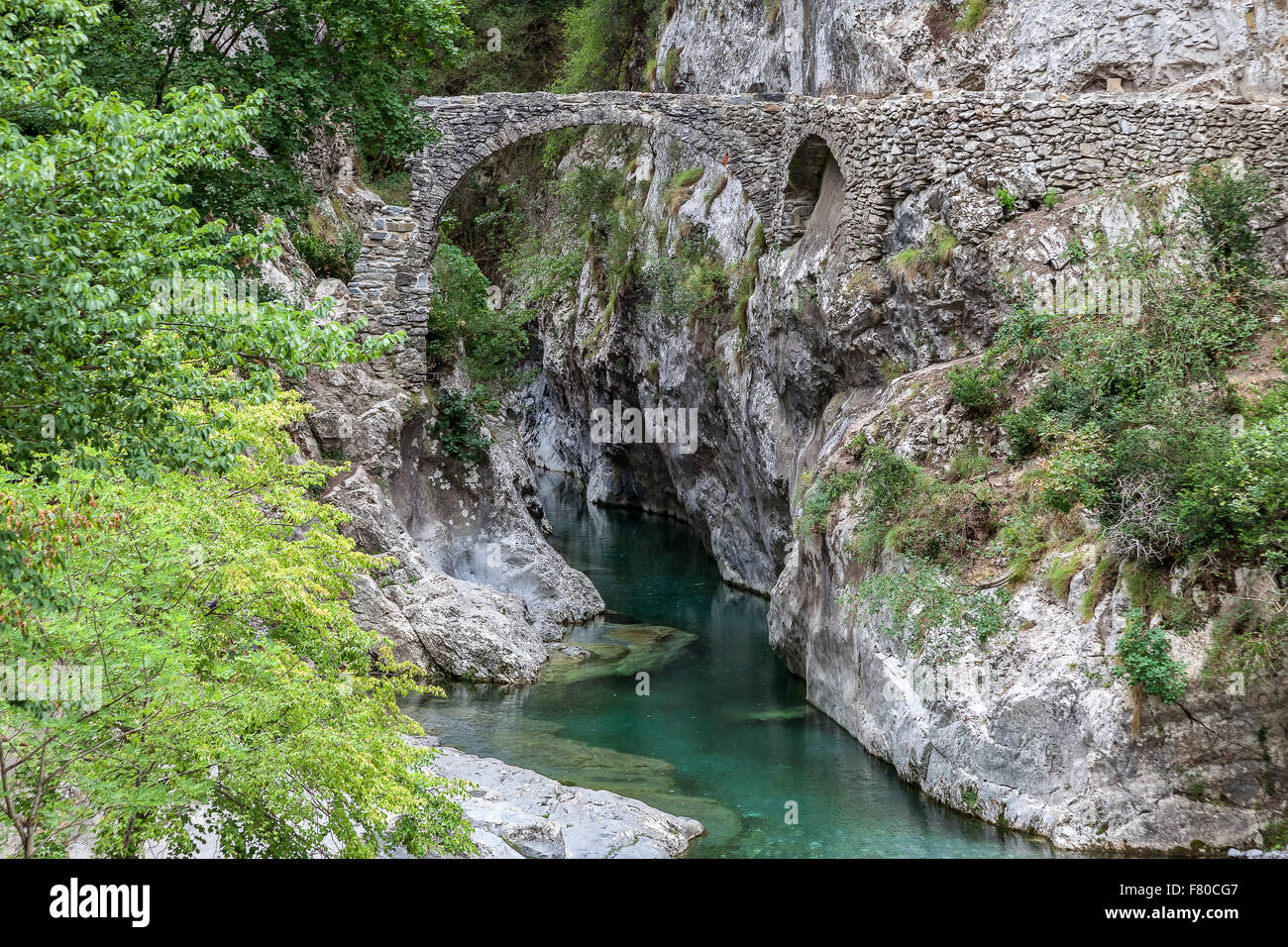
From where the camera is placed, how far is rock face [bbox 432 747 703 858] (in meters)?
10.4

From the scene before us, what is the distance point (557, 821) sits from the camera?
11281 mm

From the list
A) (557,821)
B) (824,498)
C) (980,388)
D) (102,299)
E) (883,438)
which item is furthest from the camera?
(824,498)

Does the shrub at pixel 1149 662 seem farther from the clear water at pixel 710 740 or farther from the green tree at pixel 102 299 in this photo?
the green tree at pixel 102 299

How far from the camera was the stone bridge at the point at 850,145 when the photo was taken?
1545cm

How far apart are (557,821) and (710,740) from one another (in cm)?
435

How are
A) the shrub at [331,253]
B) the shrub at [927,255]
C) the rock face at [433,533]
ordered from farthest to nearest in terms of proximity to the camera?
the shrub at [331,253] < the rock face at [433,533] < the shrub at [927,255]

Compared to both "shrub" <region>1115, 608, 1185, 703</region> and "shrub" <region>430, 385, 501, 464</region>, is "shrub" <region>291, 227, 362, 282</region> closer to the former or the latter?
"shrub" <region>430, 385, 501, 464</region>

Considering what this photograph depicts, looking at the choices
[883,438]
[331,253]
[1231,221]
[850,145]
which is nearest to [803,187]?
[850,145]

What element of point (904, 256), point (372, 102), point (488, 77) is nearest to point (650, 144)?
point (488, 77)

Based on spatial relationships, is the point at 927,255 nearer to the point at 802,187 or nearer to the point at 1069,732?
the point at 802,187

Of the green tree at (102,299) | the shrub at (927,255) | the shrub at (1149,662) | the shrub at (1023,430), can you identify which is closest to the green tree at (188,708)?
the green tree at (102,299)

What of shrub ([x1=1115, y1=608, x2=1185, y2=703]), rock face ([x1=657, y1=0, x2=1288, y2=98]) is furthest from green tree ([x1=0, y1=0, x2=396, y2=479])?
rock face ([x1=657, y1=0, x2=1288, y2=98])

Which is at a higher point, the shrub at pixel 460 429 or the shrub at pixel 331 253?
the shrub at pixel 331 253

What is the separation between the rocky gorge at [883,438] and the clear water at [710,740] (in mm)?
433
